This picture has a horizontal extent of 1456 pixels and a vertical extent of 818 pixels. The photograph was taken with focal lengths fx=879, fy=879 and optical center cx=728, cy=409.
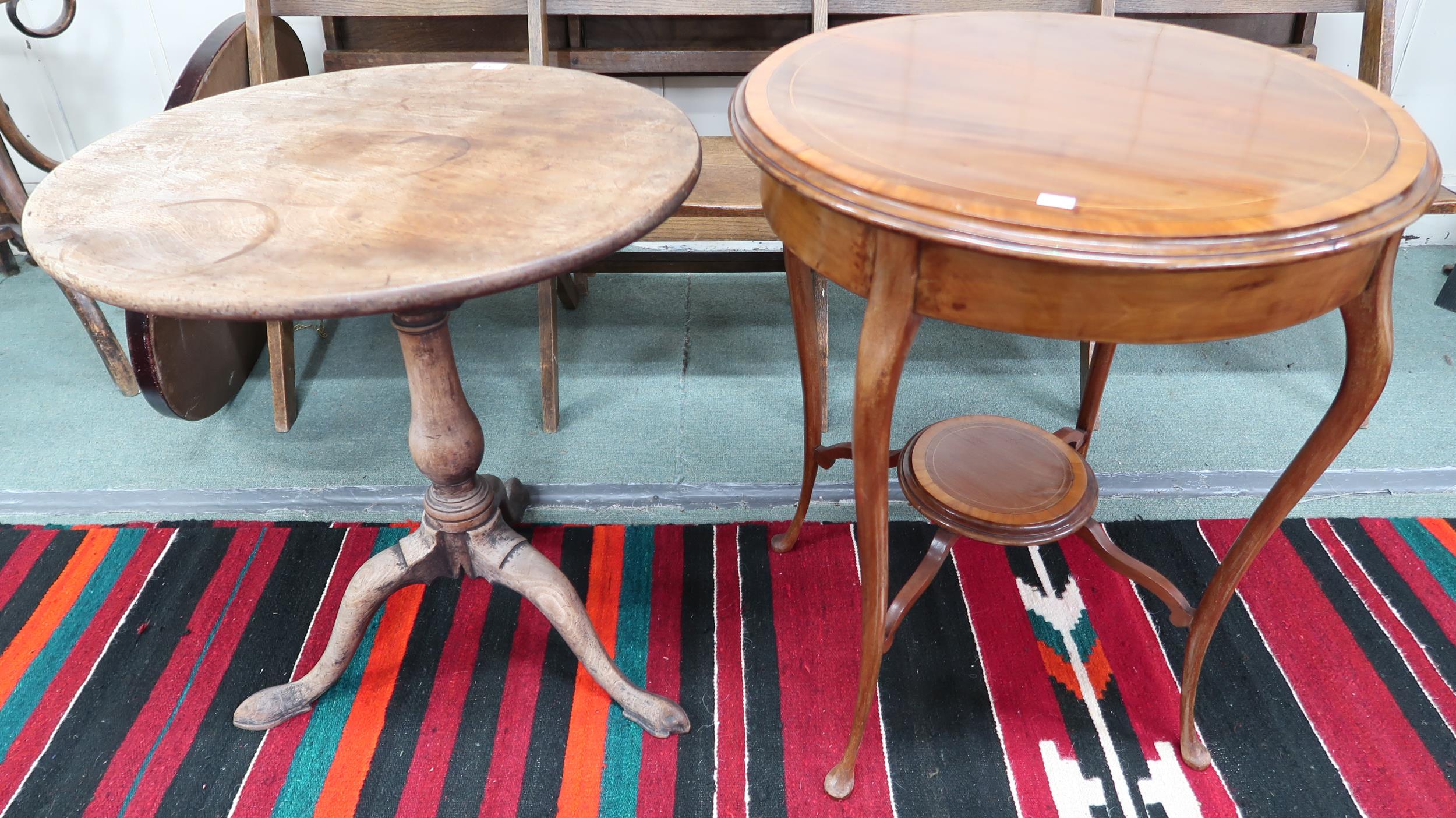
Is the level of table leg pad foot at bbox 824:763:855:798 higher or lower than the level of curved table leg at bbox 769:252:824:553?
lower

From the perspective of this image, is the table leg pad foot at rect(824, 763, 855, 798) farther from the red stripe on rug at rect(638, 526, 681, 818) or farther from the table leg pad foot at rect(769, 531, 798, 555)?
the table leg pad foot at rect(769, 531, 798, 555)

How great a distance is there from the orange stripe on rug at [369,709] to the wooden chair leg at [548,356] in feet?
1.75

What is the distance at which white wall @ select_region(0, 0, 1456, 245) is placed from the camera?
2.42 m

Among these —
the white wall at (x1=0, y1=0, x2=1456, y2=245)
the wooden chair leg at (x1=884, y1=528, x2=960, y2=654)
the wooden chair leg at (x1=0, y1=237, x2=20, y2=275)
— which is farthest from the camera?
the wooden chair leg at (x1=0, y1=237, x2=20, y2=275)

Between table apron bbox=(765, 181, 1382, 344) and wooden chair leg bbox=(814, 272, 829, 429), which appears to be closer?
table apron bbox=(765, 181, 1382, 344)

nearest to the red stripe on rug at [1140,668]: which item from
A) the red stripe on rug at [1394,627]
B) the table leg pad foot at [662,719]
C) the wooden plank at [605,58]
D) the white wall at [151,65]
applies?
the red stripe on rug at [1394,627]

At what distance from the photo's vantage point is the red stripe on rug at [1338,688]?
51.4 inches

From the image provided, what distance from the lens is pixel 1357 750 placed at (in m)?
1.35

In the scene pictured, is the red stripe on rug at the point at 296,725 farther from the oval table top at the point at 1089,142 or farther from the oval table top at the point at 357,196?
the oval table top at the point at 1089,142

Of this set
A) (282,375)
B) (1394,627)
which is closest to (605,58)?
(282,375)

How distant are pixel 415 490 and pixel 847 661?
3.23 feet

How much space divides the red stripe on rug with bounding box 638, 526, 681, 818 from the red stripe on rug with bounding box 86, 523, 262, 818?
2.54 ft

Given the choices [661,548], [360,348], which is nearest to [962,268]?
[661,548]

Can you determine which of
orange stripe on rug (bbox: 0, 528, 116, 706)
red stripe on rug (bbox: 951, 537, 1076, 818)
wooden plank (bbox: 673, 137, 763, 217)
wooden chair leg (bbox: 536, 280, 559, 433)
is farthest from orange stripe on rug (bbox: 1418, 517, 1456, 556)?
orange stripe on rug (bbox: 0, 528, 116, 706)
